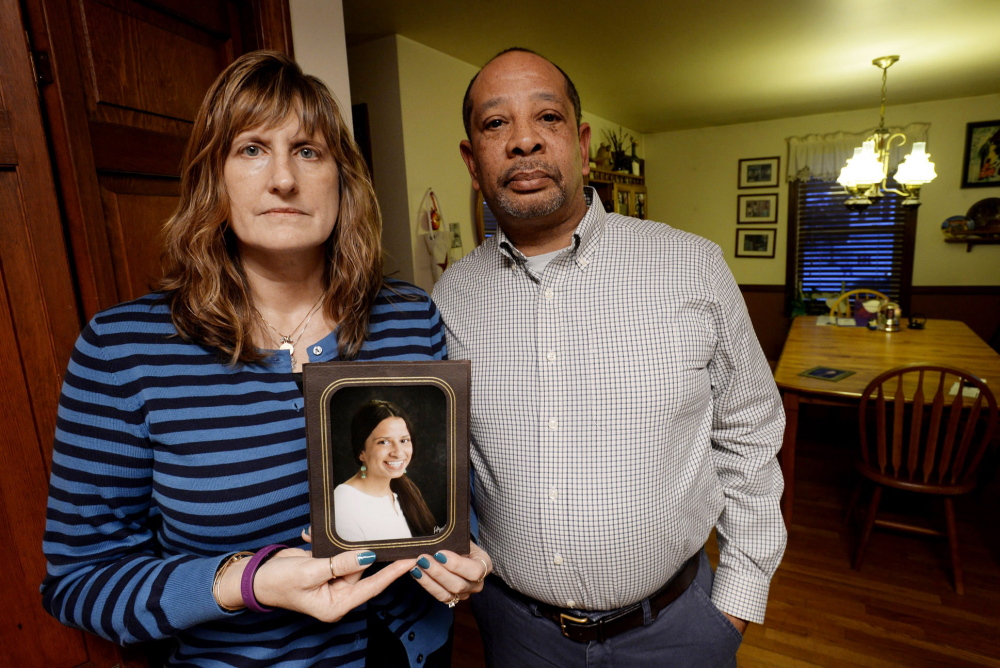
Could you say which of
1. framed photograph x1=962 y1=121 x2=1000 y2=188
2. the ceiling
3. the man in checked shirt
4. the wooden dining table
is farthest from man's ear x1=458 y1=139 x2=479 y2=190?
framed photograph x1=962 y1=121 x2=1000 y2=188

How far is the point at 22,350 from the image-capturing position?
99 cm

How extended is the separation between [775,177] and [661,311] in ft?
19.5

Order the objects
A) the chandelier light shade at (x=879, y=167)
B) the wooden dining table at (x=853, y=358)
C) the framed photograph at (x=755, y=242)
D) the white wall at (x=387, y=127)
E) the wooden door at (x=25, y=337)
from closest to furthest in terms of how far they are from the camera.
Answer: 1. the wooden door at (x=25, y=337)
2. the wooden dining table at (x=853, y=358)
3. the white wall at (x=387, y=127)
4. the chandelier light shade at (x=879, y=167)
5. the framed photograph at (x=755, y=242)

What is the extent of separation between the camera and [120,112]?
122 centimetres

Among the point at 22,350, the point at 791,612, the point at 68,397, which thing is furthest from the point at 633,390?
the point at 791,612

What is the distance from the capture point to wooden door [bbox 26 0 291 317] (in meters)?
1.07

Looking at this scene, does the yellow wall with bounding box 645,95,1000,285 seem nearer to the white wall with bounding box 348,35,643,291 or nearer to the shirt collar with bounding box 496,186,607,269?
the white wall with bounding box 348,35,643,291

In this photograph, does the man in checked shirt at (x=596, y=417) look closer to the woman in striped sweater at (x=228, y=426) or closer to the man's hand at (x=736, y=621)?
the man's hand at (x=736, y=621)

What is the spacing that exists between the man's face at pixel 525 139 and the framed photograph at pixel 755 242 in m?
5.86

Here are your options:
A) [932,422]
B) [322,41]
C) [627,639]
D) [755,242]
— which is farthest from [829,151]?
[627,639]

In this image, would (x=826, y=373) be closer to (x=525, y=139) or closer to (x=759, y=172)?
(x=525, y=139)

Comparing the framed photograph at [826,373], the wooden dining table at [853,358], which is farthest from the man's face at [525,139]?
the framed photograph at [826,373]

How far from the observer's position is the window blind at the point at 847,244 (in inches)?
224

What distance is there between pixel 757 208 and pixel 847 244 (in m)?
1.01
